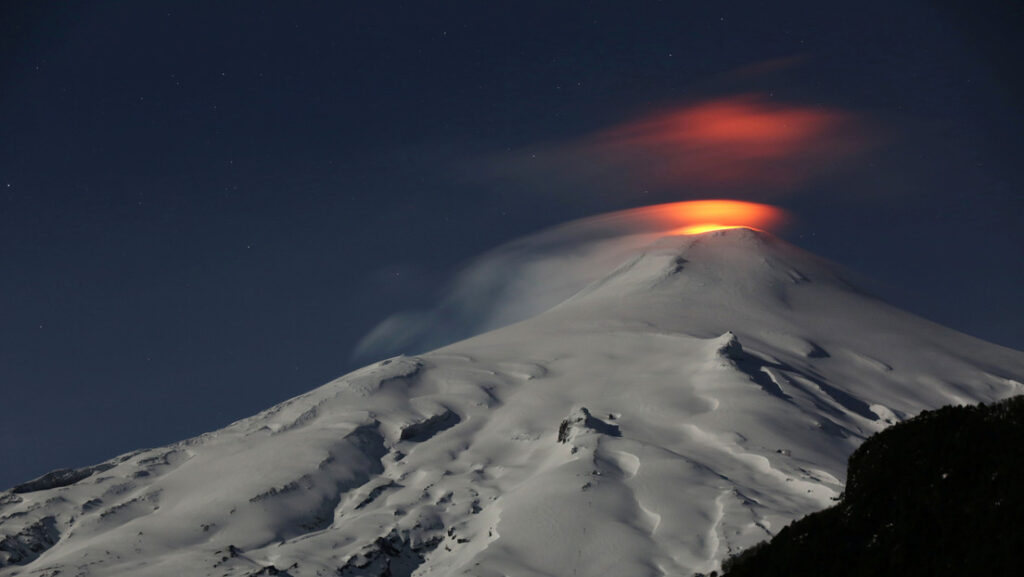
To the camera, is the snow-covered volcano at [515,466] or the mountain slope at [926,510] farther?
the snow-covered volcano at [515,466]

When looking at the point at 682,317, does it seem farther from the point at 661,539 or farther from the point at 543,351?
the point at 661,539

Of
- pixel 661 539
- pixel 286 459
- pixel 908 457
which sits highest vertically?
pixel 286 459

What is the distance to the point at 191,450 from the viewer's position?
13250cm

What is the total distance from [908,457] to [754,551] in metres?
8.41

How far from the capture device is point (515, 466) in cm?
11425

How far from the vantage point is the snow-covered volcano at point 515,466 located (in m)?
91.1

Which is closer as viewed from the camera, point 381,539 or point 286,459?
point 381,539

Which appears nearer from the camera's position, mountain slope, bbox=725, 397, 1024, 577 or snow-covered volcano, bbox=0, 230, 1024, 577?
mountain slope, bbox=725, 397, 1024, 577

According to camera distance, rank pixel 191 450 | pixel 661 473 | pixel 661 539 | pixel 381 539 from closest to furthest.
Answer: pixel 661 539 → pixel 381 539 → pixel 661 473 → pixel 191 450

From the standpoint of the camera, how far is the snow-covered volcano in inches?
3588

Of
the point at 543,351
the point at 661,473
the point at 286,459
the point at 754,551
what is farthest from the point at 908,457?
the point at 543,351

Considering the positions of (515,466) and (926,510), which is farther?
(515,466)

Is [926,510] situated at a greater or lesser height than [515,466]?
lesser

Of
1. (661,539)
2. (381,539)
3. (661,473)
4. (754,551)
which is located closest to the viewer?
(754,551)
